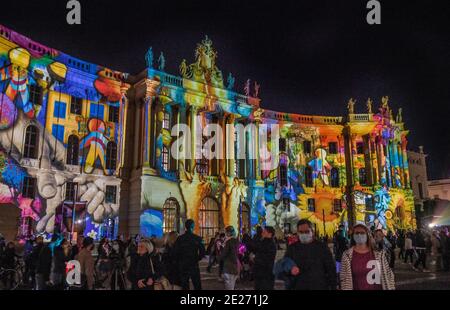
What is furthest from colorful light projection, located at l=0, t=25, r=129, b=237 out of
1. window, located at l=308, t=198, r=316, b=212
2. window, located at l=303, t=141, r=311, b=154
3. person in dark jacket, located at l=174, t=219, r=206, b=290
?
window, located at l=308, t=198, r=316, b=212

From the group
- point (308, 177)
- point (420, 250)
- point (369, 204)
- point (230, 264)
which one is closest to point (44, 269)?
point (230, 264)

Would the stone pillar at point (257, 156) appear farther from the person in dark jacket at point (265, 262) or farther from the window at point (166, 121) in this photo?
the person in dark jacket at point (265, 262)

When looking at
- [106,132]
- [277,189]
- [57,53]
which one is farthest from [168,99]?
[277,189]

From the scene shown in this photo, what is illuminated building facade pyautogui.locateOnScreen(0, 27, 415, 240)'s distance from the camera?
96.3 ft

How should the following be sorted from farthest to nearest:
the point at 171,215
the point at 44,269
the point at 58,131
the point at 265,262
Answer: the point at 171,215
the point at 58,131
the point at 44,269
the point at 265,262

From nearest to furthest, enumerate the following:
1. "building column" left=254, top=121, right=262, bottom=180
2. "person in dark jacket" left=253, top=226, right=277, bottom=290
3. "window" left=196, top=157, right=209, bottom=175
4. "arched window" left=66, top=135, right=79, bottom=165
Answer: "person in dark jacket" left=253, top=226, right=277, bottom=290 → "arched window" left=66, top=135, right=79, bottom=165 → "window" left=196, top=157, right=209, bottom=175 → "building column" left=254, top=121, right=262, bottom=180

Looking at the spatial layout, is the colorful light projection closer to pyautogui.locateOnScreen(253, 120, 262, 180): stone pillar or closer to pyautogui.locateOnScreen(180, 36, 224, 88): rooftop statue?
pyautogui.locateOnScreen(180, 36, 224, 88): rooftop statue

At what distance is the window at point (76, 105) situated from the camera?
32344 millimetres

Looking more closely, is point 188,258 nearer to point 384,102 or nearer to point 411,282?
point 411,282

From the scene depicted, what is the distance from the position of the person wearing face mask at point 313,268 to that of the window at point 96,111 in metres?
29.8

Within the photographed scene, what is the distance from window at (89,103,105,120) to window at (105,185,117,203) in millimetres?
5943

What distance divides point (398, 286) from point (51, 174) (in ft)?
82.0

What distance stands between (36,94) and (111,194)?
9.71 meters

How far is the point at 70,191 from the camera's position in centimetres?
3109
